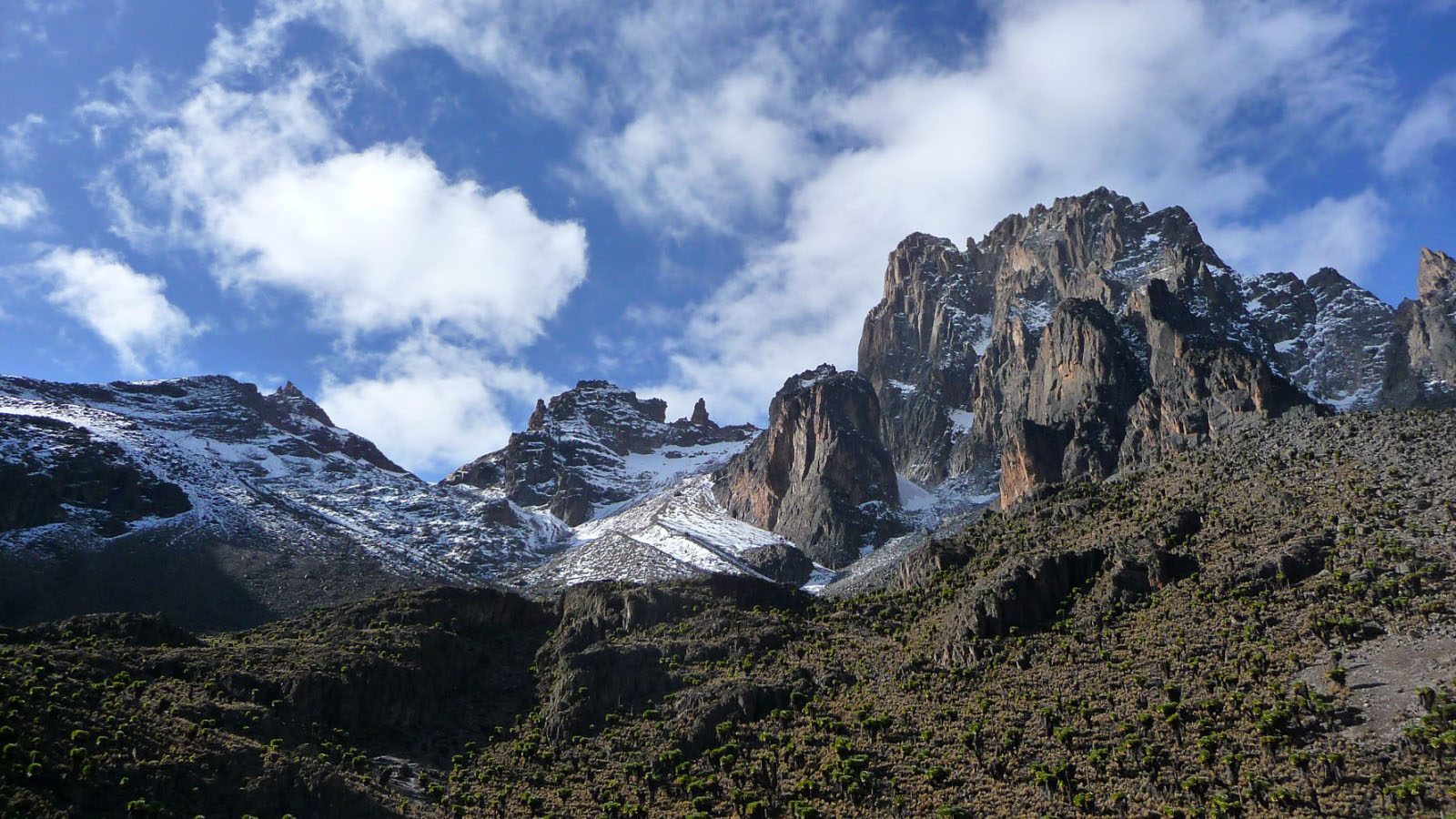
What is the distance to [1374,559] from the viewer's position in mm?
84438

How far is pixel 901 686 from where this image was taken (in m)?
92.7

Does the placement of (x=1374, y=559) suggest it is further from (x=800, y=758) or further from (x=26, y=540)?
(x=26, y=540)

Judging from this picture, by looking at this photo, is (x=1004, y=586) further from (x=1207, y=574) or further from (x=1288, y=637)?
(x=1288, y=637)

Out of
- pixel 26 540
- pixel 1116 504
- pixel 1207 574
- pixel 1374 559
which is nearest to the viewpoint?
pixel 1374 559

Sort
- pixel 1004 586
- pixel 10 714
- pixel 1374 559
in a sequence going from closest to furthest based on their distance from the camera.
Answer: pixel 10 714 < pixel 1374 559 < pixel 1004 586

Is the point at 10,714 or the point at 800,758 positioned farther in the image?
the point at 800,758

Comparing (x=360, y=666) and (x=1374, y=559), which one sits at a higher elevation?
(x=1374, y=559)

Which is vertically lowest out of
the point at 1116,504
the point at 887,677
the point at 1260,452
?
the point at 887,677

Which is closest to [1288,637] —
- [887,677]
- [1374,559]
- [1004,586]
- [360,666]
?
[1374,559]

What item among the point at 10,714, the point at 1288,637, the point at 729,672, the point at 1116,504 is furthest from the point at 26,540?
the point at 1288,637

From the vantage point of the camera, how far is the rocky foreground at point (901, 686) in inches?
2579

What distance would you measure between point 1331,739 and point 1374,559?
2836 cm

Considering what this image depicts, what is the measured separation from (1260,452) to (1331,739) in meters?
73.5

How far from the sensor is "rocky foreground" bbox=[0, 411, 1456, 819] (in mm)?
65500
